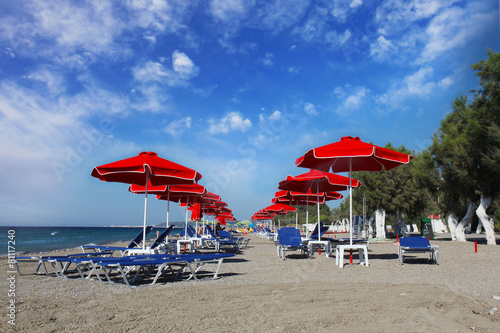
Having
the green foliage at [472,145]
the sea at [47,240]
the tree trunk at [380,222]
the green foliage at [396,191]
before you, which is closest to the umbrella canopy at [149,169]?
the sea at [47,240]

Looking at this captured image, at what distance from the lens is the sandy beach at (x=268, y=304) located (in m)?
3.16

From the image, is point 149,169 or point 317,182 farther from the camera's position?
point 317,182

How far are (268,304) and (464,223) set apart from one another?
58.3 ft

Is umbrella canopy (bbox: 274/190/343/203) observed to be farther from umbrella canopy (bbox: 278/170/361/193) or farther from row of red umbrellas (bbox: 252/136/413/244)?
umbrella canopy (bbox: 278/170/361/193)

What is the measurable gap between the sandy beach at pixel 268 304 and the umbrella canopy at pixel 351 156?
235 cm

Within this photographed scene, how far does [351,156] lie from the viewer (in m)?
6.93

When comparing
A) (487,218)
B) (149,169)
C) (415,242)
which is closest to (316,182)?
(415,242)

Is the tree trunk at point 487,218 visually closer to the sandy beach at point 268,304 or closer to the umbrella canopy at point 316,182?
the umbrella canopy at point 316,182

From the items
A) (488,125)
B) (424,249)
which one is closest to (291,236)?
(424,249)

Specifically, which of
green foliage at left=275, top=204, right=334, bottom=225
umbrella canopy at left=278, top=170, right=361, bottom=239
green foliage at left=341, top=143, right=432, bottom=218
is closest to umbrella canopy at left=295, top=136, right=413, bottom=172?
umbrella canopy at left=278, top=170, right=361, bottom=239

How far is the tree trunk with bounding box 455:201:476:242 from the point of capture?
17.8 meters

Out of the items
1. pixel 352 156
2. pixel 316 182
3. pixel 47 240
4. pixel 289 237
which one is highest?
pixel 352 156

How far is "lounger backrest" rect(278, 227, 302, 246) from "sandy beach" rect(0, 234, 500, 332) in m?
3.10

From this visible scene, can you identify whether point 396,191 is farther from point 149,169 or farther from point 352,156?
point 149,169
